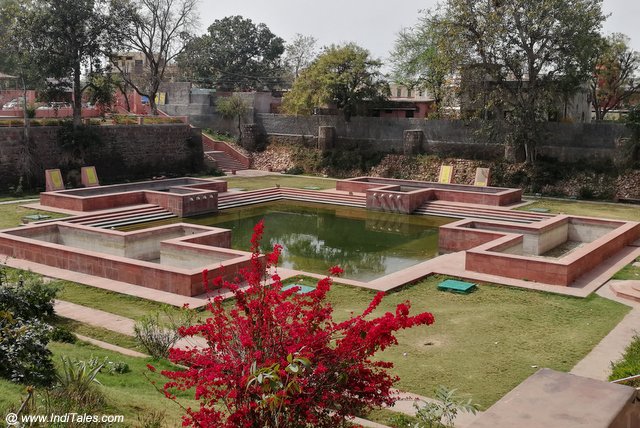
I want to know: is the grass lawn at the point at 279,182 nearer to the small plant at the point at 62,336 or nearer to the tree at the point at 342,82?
the tree at the point at 342,82

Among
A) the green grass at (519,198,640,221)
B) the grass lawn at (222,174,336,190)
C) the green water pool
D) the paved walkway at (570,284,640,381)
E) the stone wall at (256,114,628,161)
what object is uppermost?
the stone wall at (256,114,628,161)

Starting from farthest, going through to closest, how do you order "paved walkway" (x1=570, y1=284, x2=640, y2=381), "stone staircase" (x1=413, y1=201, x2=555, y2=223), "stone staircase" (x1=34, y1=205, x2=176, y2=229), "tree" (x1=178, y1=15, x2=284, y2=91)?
"tree" (x1=178, y1=15, x2=284, y2=91)
"stone staircase" (x1=413, y1=201, x2=555, y2=223)
"stone staircase" (x1=34, y1=205, x2=176, y2=229)
"paved walkway" (x1=570, y1=284, x2=640, y2=381)

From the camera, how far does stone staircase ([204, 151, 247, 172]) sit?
Result: 2960cm

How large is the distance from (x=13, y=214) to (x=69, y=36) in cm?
879

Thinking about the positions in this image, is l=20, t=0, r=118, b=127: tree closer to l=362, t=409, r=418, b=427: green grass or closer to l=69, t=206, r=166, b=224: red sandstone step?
l=69, t=206, r=166, b=224: red sandstone step

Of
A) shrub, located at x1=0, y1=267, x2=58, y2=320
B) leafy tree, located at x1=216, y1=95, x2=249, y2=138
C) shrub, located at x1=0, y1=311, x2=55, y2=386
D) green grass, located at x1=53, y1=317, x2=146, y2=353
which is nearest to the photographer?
shrub, located at x1=0, y1=311, x2=55, y2=386

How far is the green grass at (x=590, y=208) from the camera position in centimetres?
1945

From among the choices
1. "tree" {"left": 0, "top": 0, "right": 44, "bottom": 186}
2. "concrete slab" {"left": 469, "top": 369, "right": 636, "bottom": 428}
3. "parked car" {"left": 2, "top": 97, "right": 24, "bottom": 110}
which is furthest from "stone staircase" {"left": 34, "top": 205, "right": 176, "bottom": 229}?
"concrete slab" {"left": 469, "top": 369, "right": 636, "bottom": 428}

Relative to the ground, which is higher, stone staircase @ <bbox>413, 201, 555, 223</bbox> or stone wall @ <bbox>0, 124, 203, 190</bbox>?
stone wall @ <bbox>0, 124, 203, 190</bbox>

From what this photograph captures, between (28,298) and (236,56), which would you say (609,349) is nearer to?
(28,298)

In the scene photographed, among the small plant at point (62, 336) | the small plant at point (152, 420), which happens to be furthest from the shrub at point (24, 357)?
the small plant at point (62, 336)

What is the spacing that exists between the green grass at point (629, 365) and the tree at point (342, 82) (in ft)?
71.5

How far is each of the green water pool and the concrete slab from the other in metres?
8.45

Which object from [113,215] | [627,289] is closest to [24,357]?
[627,289]
